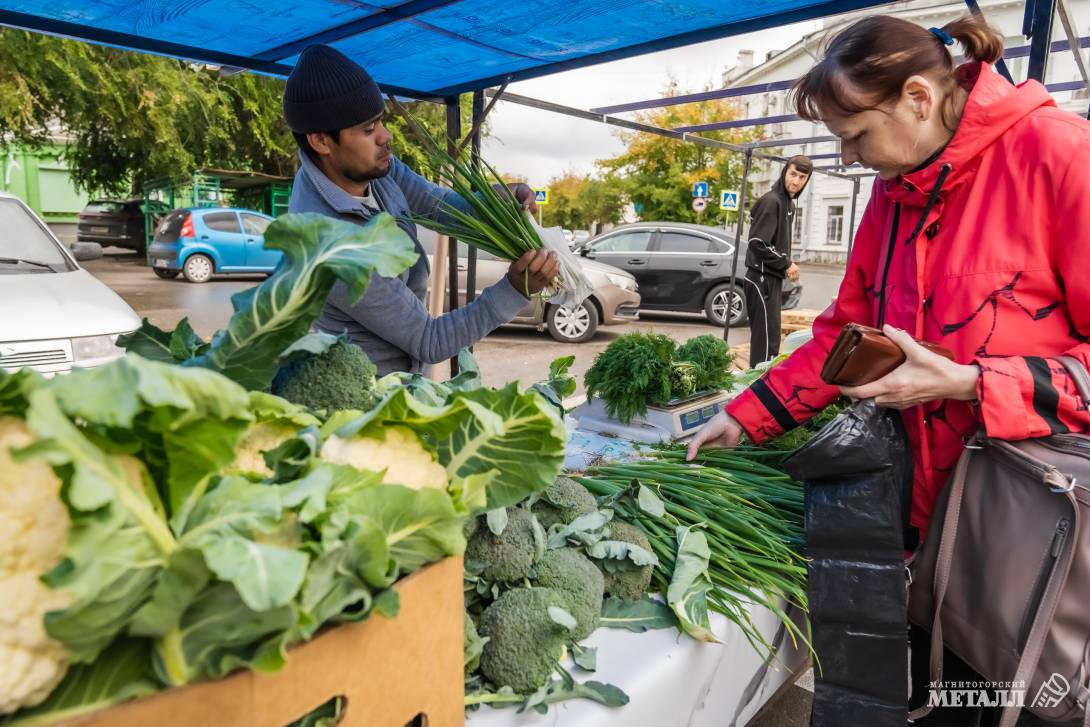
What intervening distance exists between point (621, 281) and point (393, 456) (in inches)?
359

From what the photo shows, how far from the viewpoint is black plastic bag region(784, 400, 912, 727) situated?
1.39m

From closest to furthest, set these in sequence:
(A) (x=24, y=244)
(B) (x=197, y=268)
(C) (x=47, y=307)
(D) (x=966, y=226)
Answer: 1. (D) (x=966, y=226)
2. (C) (x=47, y=307)
3. (A) (x=24, y=244)
4. (B) (x=197, y=268)

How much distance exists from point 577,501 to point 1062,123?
1173 millimetres

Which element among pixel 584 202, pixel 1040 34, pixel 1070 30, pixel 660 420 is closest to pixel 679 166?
pixel 584 202

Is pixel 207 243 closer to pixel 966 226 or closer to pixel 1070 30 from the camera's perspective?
pixel 1070 30

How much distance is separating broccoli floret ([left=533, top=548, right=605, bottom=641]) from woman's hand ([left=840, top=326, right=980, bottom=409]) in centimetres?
67

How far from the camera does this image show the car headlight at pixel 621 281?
31.7ft

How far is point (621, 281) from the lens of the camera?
9.77m

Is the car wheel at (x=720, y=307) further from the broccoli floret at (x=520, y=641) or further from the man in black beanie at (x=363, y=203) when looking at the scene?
the broccoli floret at (x=520, y=641)

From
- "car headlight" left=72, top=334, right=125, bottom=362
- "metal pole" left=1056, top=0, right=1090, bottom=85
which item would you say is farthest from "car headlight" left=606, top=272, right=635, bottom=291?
"car headlight" left=72, top=334, right=125, bottom=362

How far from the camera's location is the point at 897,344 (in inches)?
51.2

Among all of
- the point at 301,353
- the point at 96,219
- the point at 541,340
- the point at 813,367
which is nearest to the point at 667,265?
the point at 541,340

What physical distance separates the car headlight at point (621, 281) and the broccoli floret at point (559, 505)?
27.6 feet

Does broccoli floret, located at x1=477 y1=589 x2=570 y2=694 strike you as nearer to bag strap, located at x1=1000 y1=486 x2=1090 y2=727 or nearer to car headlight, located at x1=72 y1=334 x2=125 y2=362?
bag strap, located at x1=1000 y1=486 x2=1090 y2=727
